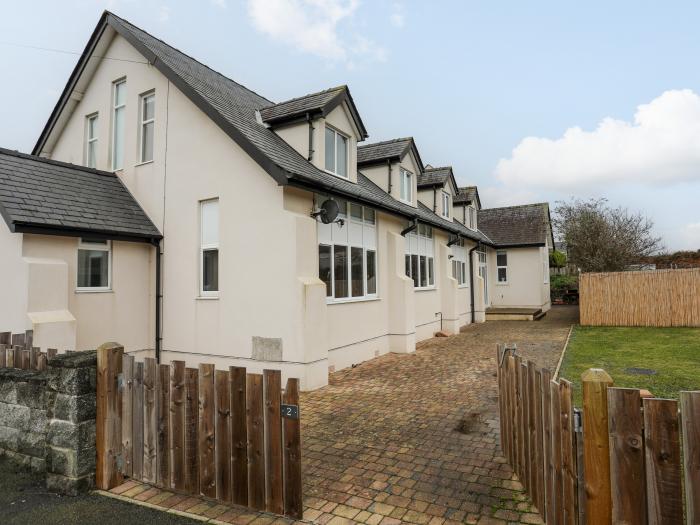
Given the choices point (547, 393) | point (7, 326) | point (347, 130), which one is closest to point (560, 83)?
point (347, 130)

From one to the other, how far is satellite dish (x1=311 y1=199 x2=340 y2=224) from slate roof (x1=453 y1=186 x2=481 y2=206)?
15072mm

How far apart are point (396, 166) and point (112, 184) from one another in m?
9.13

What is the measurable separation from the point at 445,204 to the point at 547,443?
17359mm

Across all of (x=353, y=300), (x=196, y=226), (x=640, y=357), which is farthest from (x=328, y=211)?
(x=640, y=357)

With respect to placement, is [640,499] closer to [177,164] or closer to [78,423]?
[78,423]

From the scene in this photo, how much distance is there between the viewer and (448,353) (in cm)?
1266

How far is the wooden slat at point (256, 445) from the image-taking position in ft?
12.6

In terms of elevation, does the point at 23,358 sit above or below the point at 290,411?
above

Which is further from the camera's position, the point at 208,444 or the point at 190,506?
the point at 208,444

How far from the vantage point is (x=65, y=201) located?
30.2 ft

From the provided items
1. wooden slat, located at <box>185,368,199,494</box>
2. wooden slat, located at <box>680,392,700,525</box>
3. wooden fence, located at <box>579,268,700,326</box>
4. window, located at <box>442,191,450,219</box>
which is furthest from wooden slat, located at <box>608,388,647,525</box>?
window, located at <box>442,191,450,219</box>

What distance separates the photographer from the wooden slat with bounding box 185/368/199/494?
13.6 ft

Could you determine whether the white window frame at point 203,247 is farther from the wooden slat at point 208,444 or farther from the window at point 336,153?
the wooden slat at point 208,444

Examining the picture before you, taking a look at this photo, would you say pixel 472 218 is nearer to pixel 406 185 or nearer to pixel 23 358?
pixel 406 185
